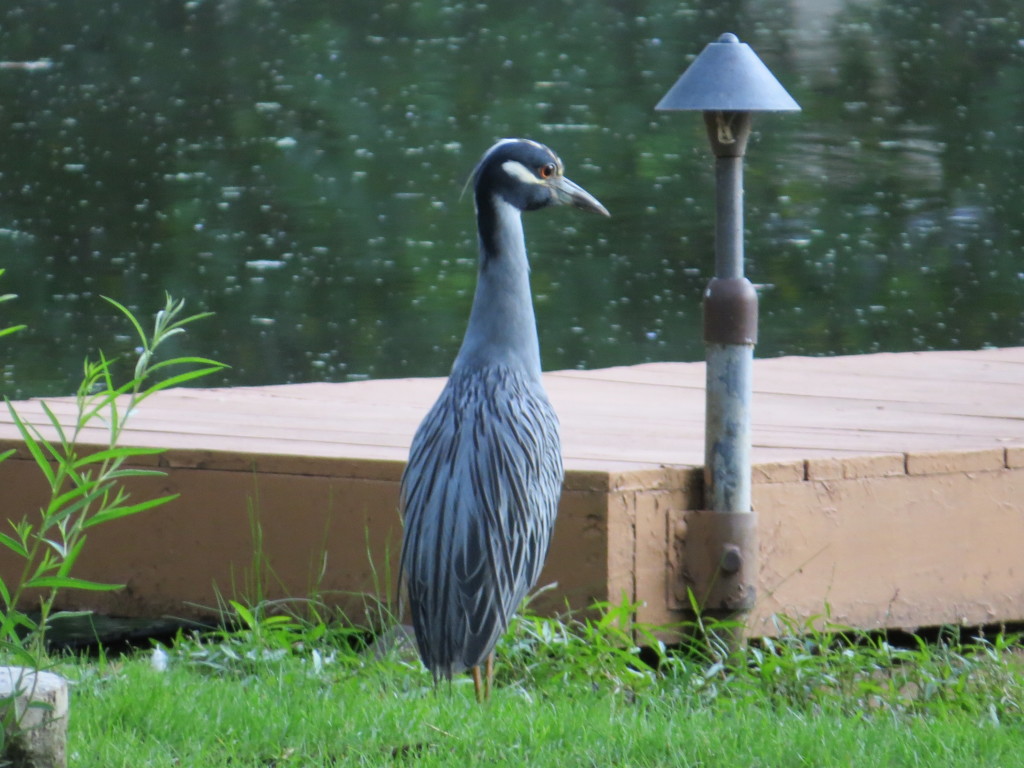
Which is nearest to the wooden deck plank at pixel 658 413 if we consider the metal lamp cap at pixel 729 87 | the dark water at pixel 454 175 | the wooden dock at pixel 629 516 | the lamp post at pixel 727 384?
the wooden dock at pixel 629 516

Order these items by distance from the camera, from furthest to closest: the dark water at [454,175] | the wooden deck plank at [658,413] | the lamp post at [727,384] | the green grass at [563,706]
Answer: the dark water at [454,175] → the wooden deck plank at [658,413] → the lamp post at [727,384] → the green grass at [563,706]

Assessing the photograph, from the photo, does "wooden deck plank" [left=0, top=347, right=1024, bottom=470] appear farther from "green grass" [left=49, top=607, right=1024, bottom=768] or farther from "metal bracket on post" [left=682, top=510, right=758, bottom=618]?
"green grass" [left=49, top=607, right=1024, bottom=768]

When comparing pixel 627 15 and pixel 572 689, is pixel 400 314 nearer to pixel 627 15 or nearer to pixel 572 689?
pixel 572 689

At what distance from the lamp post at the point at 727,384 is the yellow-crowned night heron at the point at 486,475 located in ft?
1.76

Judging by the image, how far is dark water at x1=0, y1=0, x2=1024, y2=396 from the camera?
1158cm

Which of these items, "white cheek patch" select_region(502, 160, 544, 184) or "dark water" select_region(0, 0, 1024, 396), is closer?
"white cheek patch" select_region(502, 160, 544, 184)

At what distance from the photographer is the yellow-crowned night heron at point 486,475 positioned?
339 centimetres

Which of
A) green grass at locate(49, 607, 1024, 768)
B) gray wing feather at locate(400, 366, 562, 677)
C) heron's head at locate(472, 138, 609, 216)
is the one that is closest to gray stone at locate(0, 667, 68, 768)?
green grass at locate(49, 607, 1024, 768)

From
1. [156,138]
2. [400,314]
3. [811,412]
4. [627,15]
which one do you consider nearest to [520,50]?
[627,15]

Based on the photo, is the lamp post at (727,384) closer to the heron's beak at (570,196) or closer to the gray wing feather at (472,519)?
the heron's beak at (570,196)

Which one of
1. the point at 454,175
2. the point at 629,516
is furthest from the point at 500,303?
the point at 454,175

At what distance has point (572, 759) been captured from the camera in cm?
302

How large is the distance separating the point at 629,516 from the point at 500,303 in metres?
0.68

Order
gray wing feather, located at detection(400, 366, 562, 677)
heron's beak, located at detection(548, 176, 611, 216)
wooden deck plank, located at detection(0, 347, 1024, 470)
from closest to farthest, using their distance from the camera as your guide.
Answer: gray wing feather, located at detection(400, 366, 562, 677) < heron's beak, located at detection(548, 176, 611, 216) < wooden deck plank, located at detection(0, 347, 1024, 470)
